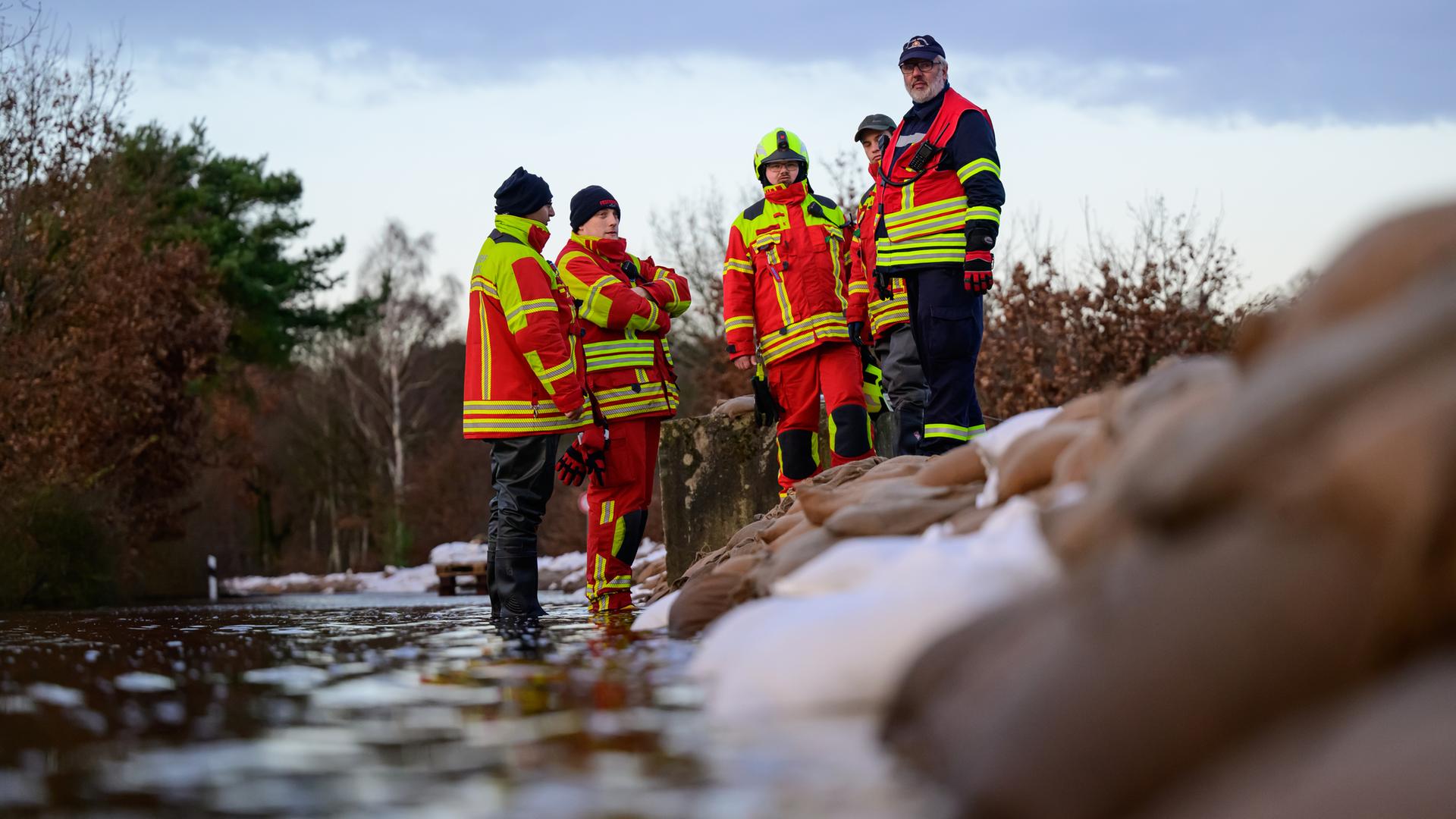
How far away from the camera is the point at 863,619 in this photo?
2.62 metres

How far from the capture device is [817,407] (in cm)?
791

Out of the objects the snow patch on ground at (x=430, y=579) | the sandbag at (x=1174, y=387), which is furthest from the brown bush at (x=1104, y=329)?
the sandbag at (x=1174, y=387)

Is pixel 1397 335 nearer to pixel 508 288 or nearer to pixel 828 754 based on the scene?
pixel 828 754

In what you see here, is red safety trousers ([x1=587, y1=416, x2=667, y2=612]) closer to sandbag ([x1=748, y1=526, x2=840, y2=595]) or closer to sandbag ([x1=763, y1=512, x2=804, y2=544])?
sandbag ([x1=763, y1=512, x2=804, y2=544])

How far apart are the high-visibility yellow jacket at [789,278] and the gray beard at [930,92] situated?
94 centimetres

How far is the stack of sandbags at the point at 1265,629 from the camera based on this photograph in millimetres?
1597

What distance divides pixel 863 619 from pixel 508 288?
4.21 metres

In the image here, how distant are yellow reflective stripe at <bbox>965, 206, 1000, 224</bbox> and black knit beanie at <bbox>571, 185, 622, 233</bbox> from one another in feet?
6.07

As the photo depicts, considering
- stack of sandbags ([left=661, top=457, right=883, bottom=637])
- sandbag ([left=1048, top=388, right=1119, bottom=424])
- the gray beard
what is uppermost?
the gray beard

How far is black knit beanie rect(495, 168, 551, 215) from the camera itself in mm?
6754

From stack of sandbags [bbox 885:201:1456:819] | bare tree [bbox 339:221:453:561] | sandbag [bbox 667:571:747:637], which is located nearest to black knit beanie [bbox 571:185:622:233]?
sandbag [bbox 667:571:747:637]

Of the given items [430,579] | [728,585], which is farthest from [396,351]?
[728,585]

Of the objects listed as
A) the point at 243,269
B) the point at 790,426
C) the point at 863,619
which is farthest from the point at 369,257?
the point at 863,619

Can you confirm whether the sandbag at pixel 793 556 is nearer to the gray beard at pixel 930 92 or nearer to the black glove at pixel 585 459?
the black glove at pixel 585 459
